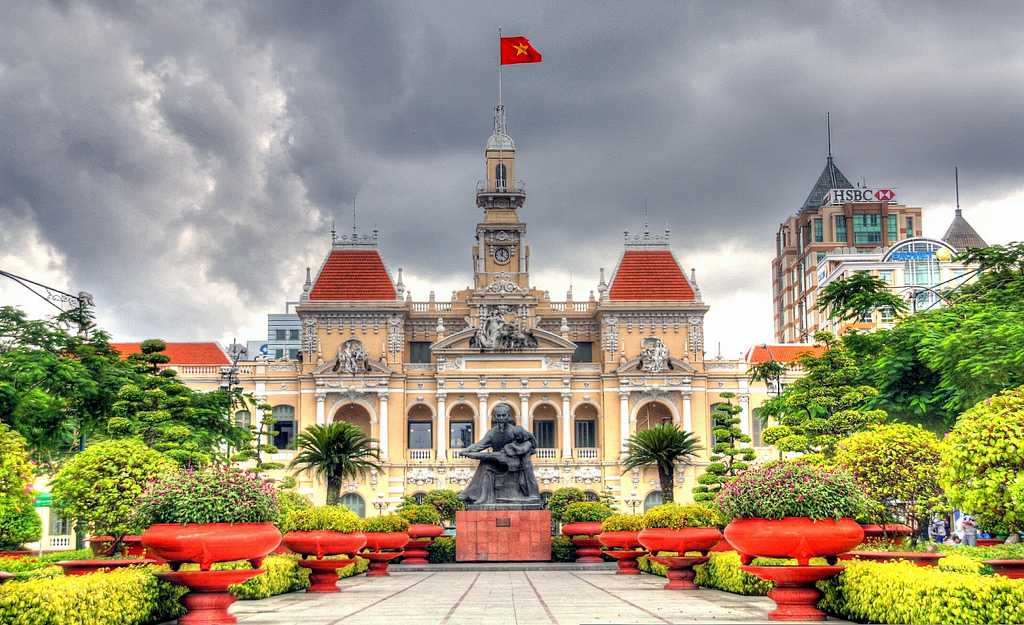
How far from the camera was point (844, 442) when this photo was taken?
72.9 ft

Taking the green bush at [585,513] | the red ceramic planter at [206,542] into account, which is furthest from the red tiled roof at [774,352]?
the red ceramic planter at [206,542]

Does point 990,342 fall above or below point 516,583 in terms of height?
above

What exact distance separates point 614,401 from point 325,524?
47.8 m

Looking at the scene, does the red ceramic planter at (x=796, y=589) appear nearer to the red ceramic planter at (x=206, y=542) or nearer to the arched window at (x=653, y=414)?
the red ceramic planter at (x=206, y=542)

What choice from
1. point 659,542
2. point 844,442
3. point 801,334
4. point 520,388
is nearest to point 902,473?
point 844,442

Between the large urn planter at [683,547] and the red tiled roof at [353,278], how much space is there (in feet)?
164

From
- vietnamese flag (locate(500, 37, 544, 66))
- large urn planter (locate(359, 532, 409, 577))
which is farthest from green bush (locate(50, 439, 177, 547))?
vietnamese flag (locate(500, 37, 544, 66))

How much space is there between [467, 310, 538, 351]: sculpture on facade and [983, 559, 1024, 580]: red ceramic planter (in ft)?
182

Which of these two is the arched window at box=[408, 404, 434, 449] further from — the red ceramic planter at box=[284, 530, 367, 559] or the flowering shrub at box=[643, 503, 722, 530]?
the red ceramic planter at box=[284, 530, 367, 559]

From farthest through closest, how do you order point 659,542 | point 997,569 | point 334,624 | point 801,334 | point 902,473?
point 801,334
point 659,542
point 902,473
point 334,624
point 997,569

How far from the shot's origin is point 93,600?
12.4m

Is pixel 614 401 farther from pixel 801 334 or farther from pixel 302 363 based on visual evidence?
pixel 801 334

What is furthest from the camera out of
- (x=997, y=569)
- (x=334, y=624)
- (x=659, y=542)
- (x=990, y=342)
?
(x=990, y=342)

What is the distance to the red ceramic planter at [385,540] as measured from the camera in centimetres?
2815
